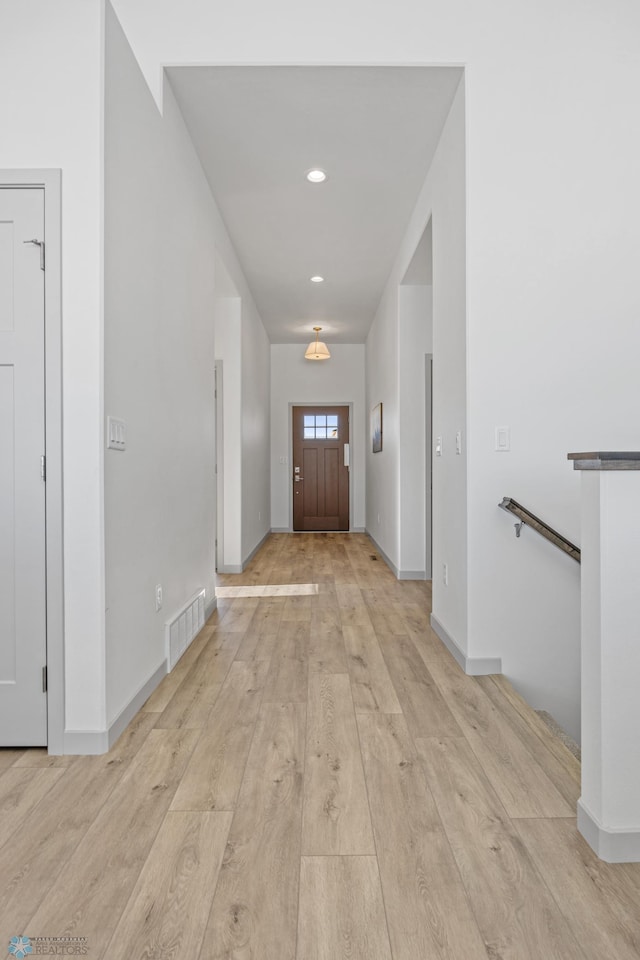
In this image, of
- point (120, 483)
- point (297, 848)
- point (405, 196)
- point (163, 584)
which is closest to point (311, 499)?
point (405, 196)

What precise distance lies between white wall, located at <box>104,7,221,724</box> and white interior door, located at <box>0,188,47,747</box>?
23cm

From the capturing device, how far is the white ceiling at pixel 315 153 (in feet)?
9.71

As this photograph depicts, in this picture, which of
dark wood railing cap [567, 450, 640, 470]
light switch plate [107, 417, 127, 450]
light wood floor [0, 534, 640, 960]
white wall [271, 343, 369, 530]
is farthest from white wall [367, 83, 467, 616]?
white wall [271, 343, 369, 530]

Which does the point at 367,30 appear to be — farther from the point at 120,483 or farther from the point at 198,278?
the point at 120,483

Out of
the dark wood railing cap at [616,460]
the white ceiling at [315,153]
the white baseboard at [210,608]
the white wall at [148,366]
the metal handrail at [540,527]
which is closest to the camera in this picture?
the dark wood railing cap at [616,460]

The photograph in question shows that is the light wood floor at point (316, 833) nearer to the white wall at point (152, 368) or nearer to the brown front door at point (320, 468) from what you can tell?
the white wall at point (152, 368)

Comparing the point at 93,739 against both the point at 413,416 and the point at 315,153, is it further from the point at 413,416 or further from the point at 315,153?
the point at 413,416

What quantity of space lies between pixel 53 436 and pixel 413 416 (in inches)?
147

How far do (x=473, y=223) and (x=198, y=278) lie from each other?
1.67 m

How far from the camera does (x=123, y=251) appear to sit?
2.24 meters

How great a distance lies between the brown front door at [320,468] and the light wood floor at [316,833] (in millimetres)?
6388

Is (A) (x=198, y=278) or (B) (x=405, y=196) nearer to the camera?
(A) (x=198, y=278)

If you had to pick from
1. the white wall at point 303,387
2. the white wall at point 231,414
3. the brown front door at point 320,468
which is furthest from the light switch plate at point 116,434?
the brown front door at point 320,468

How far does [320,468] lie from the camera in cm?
912
